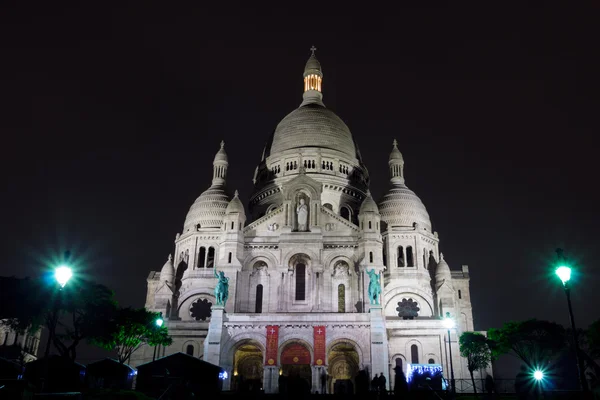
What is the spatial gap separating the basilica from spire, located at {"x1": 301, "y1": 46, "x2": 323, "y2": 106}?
9859mm

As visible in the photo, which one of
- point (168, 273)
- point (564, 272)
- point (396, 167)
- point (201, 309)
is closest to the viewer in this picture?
point (564, 272)

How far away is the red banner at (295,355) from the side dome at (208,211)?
22.8 m

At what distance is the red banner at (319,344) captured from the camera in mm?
47188

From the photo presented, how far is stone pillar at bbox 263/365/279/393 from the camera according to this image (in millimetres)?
46469

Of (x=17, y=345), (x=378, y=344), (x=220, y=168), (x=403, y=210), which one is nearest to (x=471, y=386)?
(x=378, y=344)

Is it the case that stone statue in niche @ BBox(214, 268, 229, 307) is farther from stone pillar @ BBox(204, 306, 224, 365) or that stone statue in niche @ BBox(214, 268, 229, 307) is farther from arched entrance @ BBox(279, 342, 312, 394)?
arched entrance @ BBox(279, 342, 312, 394)

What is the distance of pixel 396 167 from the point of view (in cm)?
7412

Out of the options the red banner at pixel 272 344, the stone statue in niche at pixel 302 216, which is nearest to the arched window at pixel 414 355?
the red banner at pixel 272 344

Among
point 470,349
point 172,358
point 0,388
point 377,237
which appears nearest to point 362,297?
point 377,237

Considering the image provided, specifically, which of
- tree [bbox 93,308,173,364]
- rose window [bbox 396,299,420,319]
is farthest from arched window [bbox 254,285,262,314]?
rose window [bbox 396,299,420,319]

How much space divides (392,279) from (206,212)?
22.8 m

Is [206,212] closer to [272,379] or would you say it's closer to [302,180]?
[302,180]

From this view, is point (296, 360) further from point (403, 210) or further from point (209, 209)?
point (209, 209)

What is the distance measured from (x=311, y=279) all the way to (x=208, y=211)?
19363 mm
